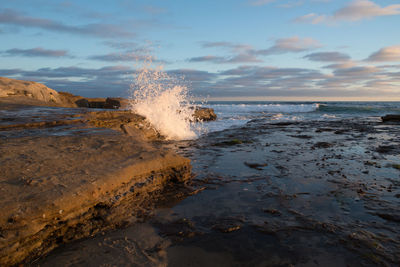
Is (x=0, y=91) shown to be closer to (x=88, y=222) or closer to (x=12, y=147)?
(x=12, y=147)

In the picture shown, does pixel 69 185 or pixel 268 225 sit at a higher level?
pixel 69 185

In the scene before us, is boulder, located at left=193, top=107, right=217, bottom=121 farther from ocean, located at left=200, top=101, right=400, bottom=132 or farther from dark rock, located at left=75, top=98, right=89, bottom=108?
dark rock, located at left=75, top=98, right=89, bottom=108

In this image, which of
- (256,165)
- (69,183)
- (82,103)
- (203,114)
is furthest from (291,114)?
(69,183)

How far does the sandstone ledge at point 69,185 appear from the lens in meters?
1.68

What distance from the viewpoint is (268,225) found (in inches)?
84.7

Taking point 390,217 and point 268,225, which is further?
point 390,217

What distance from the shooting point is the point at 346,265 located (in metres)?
1.65

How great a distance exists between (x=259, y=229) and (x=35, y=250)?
5.75ft

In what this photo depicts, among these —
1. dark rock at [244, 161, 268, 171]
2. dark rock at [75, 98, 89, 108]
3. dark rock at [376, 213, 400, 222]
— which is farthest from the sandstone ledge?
dark rock at [75, 98, 89, 108]

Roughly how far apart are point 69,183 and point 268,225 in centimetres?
183

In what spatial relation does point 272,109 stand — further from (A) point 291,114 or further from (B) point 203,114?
(B) point 203,114

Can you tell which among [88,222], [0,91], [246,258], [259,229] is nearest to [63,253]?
[88,222]

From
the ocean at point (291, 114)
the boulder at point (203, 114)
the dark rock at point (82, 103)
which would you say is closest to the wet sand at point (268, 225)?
the ocean at point (291, 114)

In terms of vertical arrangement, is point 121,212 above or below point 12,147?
below
